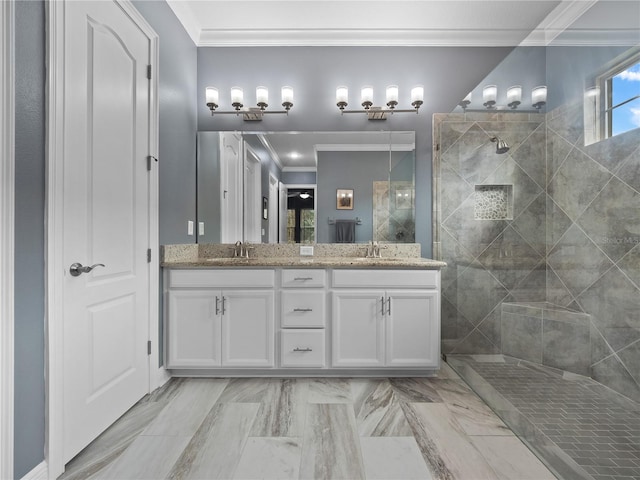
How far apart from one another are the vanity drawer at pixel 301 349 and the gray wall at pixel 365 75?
1.24 meters

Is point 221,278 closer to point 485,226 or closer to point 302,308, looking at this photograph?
point 302,308

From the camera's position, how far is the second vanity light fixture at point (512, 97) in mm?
1954

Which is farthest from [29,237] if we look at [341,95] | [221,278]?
[341,95]

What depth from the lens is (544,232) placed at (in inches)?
78.1

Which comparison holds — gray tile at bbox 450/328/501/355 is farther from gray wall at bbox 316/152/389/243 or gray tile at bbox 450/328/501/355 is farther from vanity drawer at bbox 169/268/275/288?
vanity drawer at bbox 169/268/275/288

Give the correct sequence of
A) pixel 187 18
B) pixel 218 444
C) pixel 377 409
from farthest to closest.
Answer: pixel 187 18 → pixel 377 409 → pixel 218 444

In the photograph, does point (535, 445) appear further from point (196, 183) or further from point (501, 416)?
point (196, 183)

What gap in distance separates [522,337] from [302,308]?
1411 mm

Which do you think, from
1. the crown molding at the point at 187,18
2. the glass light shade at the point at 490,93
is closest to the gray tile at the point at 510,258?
the glass light shade at the point at 490,93

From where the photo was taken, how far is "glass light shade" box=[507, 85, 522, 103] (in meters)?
2.10

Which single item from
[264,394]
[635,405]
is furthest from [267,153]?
[635,405]

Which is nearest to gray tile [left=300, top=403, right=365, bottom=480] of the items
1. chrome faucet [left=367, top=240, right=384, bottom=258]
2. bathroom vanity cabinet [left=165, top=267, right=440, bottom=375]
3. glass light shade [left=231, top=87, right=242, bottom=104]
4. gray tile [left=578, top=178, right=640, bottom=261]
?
bathroom vanity cabinet [left=165, top=267, right=440, bottom=375]

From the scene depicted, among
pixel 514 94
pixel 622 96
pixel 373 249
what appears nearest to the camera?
pixel 622 96

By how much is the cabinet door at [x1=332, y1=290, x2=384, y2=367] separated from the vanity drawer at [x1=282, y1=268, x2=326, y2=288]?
0.15m
